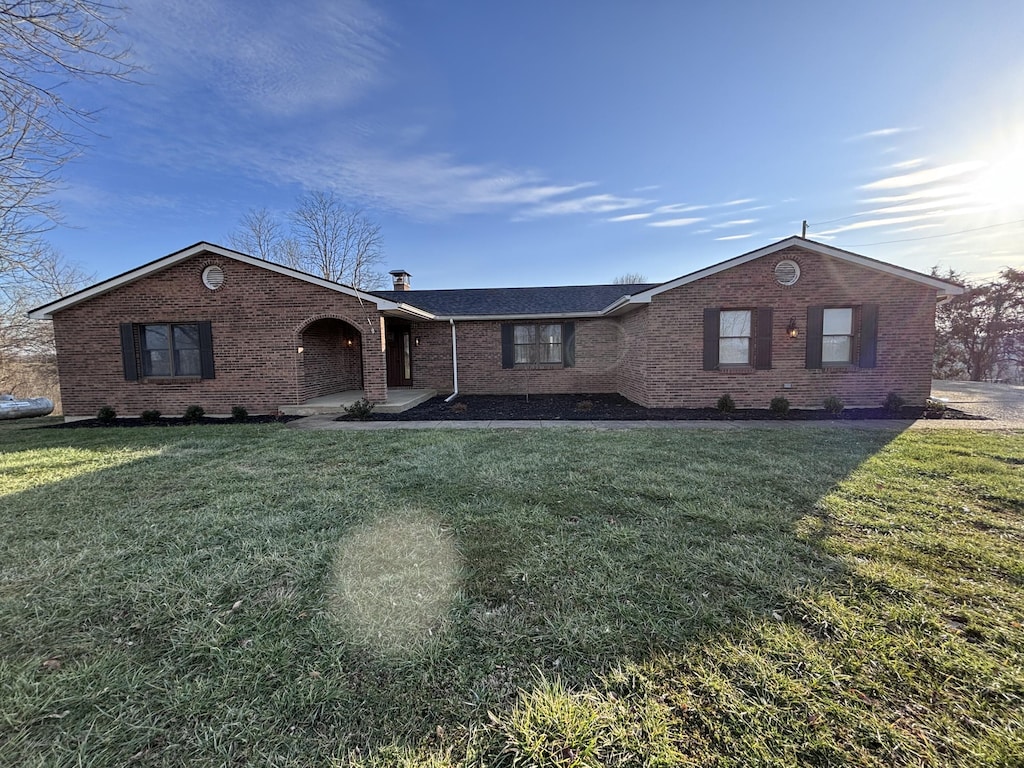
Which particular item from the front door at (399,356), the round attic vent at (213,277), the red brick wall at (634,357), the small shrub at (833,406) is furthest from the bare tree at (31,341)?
the small shrub at (833,406)

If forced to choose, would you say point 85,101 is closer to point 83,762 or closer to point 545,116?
point 83,762

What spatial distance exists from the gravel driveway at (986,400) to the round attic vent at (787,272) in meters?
4.82

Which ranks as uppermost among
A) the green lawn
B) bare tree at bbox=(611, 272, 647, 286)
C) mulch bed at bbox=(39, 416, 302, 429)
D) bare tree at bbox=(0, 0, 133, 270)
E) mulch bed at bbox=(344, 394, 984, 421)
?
bare tree at bbox=(611, 272, 647, 286)

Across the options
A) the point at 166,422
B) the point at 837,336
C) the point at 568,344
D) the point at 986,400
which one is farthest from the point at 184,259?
the point at 986,400

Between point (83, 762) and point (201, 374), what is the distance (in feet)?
37.4

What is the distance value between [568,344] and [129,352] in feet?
40.0

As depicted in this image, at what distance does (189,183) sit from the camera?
583 inches

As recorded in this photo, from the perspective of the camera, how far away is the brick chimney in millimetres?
16688

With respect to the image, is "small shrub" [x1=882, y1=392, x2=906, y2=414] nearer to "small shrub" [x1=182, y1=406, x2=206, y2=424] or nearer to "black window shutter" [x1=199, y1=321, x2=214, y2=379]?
"small shrub" [x1=182, y1=406, x2=206, y2=424]

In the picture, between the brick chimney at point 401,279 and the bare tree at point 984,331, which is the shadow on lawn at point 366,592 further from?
the bare tree at point 984,331

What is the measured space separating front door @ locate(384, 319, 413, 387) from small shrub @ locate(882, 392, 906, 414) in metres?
13.2

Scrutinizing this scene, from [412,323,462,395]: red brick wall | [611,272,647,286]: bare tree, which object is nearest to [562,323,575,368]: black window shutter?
[412,323,462,395]: red brick wall

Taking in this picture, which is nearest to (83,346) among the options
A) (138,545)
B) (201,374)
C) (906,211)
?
(201,374)

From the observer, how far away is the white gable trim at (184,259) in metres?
10.1
